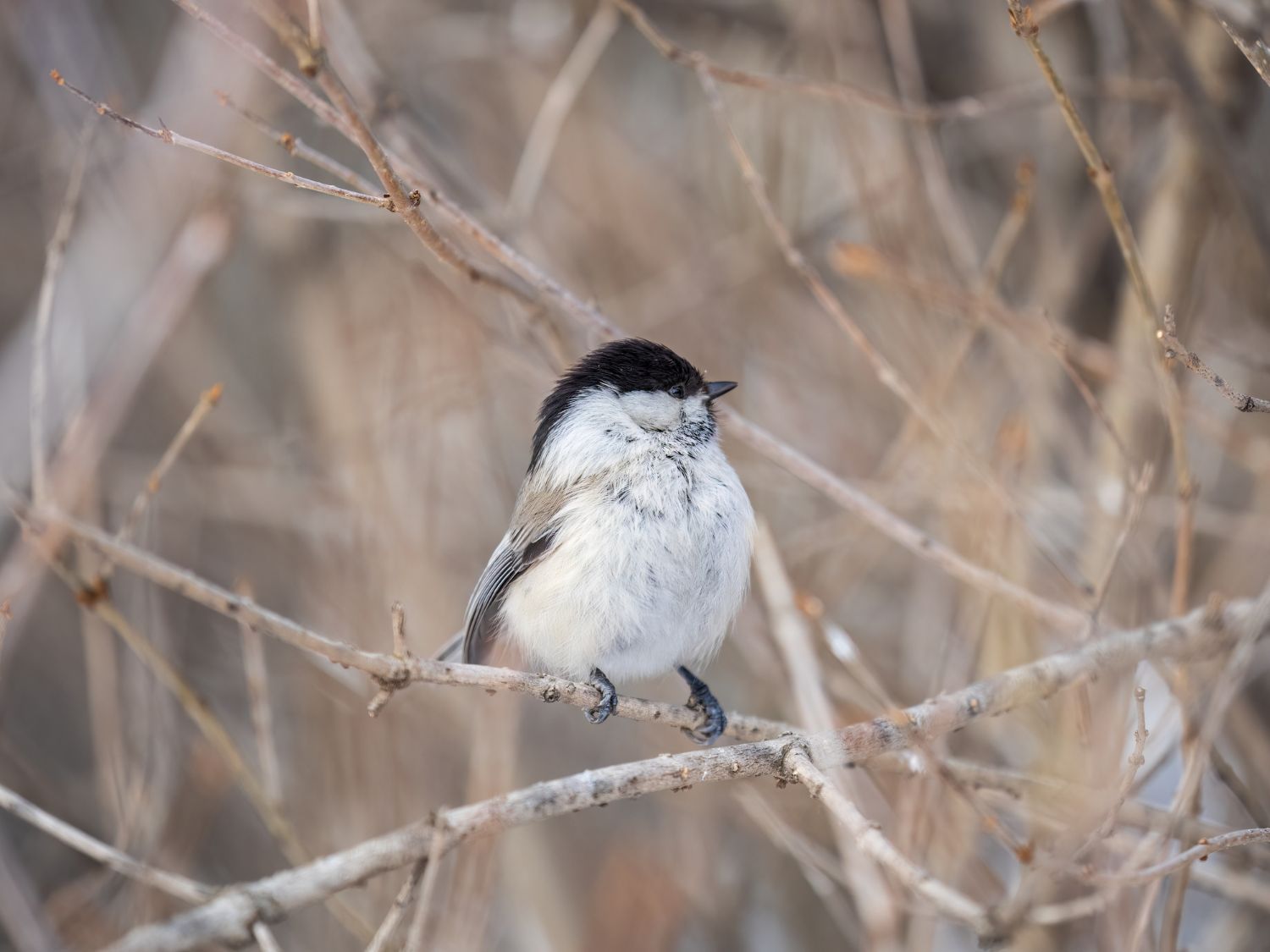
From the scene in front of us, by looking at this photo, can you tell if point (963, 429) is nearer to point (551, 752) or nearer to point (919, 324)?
point (919, 324)

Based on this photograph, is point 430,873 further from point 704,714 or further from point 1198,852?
point 1198,852

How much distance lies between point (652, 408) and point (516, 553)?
1.57 feet

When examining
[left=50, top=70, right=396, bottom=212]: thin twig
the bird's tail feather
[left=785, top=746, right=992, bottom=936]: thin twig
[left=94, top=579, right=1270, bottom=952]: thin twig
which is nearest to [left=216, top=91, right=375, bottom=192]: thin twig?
[left=50, top=70, right=396, bottom=212]: thin twig

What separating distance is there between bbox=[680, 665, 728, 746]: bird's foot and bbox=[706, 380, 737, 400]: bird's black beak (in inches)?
27.3

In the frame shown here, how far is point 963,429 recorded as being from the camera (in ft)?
11.0

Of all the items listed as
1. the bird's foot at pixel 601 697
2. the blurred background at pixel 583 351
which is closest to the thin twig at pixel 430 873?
the bird's foot at pixel 601 697

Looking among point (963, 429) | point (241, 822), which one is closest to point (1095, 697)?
point (963, 429)

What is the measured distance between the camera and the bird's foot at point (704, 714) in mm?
2459

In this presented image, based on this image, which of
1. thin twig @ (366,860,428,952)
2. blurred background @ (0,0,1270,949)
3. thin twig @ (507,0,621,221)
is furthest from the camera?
thin twig @ (507,0,621,221)

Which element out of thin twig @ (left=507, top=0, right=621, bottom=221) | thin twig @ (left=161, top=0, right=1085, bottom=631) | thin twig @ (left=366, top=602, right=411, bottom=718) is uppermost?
thin twig @ (left=507, top=0, right=621, bottom=221)

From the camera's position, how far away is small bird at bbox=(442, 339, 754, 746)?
237 centimetres

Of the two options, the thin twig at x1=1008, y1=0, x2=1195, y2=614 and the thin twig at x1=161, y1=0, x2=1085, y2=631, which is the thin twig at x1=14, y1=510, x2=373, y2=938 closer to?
the thin twig at x1=161, y1=0, x2=1085, y2=631

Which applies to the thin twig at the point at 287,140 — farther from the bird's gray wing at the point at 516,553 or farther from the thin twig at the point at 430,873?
the thin twig at the point at 430,873

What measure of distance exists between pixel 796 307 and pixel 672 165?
2.64 feet
